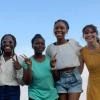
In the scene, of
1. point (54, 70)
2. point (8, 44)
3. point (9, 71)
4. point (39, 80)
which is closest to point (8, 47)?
point (8, 44)

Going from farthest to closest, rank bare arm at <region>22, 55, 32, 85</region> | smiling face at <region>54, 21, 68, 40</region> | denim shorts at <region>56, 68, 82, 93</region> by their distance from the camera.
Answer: smiling face at <region>54, 21, 68, 40</region>, denim shorts at <region>56, 68, 82, 93</region>, bare arm at <region>22, 55, 32, 85</region>

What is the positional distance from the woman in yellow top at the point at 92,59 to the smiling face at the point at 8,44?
143cm

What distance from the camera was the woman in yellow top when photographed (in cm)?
889

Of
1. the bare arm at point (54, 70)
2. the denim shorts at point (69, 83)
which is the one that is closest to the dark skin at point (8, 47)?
the bare arm at point (54, 70)

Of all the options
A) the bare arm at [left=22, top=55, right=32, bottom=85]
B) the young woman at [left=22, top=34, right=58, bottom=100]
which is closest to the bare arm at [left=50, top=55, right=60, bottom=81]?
the young woman at [left=22, top=34, right=58, bottom=100]

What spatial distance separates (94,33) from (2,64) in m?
1.91

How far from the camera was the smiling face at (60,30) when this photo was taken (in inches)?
360

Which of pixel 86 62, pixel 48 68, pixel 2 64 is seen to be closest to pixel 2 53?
pixel 2 64

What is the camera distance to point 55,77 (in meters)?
8.91

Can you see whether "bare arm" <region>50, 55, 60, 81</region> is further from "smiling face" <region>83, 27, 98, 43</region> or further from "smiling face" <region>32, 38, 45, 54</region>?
"smiling face" <region>83, 27, 98, 43</region>

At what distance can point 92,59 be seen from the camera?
8961 millimetres

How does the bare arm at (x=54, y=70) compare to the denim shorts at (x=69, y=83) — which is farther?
Result: the denim shorts at (x=69, y=83)

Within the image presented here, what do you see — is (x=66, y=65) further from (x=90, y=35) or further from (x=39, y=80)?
(x=90, y=35)

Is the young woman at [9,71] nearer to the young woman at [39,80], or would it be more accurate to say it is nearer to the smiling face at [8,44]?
the smiling face at [8,44]
